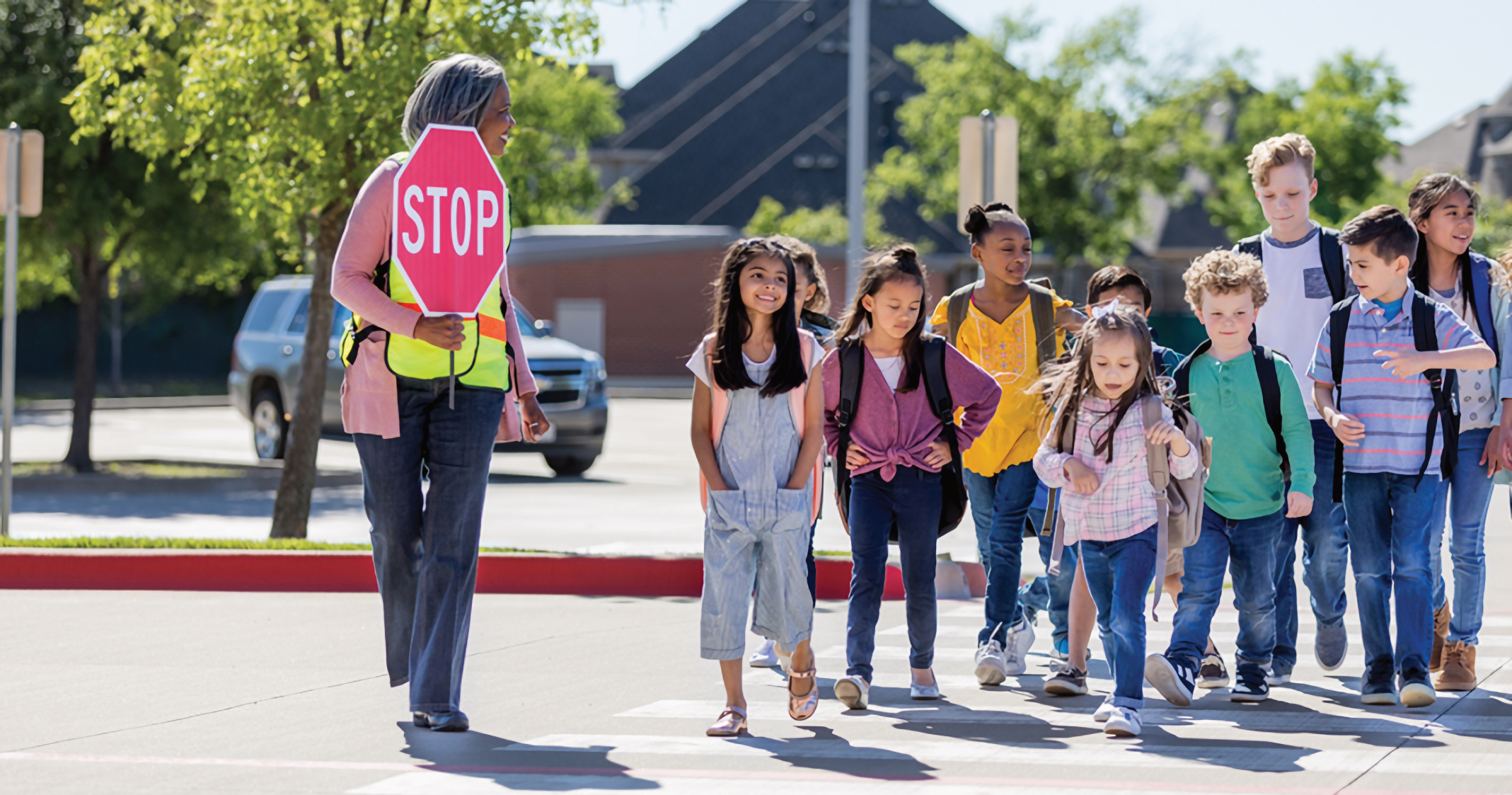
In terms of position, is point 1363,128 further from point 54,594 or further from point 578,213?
point 54,594

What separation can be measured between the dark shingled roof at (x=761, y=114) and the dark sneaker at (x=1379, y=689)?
46.4m

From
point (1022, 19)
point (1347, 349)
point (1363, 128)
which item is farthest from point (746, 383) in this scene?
point (1363, 128)

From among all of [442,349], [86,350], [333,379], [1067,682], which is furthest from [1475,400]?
[86,350]

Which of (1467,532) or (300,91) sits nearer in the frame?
(1467,532)

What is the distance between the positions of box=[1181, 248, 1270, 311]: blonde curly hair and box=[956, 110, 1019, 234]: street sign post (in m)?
3.86

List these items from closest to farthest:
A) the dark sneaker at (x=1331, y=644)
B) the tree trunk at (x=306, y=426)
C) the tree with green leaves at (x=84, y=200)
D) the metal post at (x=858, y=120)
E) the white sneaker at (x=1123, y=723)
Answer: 1. the white sneaker at (x=1123, y=723)
2. the dark sneaker at (x=1331, y=644)
3. the tree trunk at (x=306, y=426)
4. the tree with green leaves at (x=84, y=200)
5. the metal post at (x=858, y=120)

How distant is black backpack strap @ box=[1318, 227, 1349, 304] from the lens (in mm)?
6648

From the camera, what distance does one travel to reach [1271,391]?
6.15m

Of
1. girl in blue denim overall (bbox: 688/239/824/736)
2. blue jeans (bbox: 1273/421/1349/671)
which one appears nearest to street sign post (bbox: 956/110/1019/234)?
blue jeans (bbox: 1273/421/1349/671)

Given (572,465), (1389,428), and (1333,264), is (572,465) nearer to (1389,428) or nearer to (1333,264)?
(1333,264)

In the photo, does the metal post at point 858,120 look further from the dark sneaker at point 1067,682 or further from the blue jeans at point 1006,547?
the dark sneaker at point 1067,682

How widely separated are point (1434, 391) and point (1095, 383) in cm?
123

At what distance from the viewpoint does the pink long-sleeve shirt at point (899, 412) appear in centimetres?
623

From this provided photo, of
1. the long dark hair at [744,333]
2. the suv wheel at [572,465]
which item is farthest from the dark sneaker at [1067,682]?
the suv wheel at [572,465]
